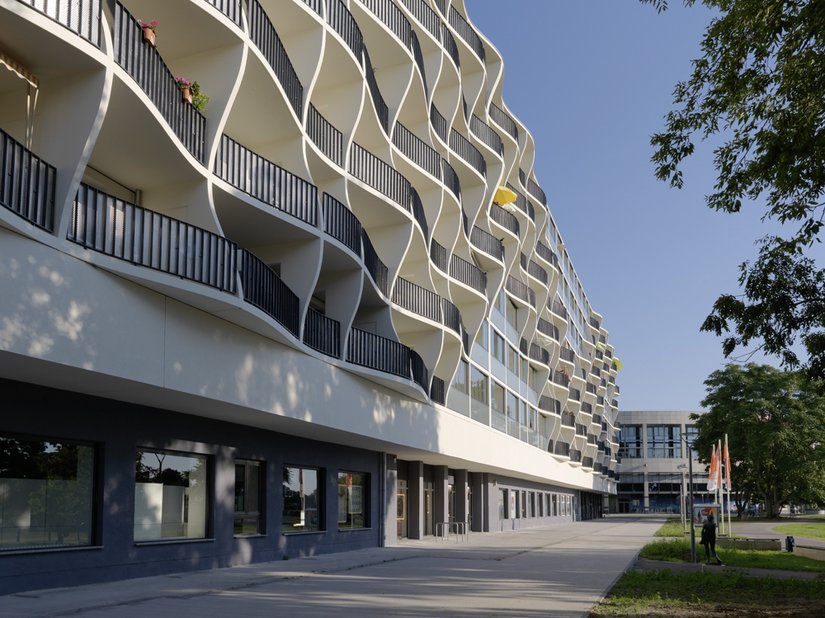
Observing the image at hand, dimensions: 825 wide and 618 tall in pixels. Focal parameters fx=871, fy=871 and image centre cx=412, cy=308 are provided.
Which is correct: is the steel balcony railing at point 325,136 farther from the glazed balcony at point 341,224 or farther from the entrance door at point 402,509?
the entrance door at point 402,509

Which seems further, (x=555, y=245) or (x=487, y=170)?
(x=555, y=245)

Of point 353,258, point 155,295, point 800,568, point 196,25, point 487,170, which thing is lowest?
point 800,568

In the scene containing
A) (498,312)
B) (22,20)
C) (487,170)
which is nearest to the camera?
(22,20)

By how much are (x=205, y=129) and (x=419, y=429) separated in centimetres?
1523

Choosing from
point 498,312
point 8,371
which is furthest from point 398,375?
point 498,312

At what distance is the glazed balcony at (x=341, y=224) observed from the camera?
2188cm

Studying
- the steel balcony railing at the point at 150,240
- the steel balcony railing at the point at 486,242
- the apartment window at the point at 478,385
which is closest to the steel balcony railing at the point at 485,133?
the steel balcony railing at the point at 486,242

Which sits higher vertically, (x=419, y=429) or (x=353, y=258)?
(x=353, y=258)

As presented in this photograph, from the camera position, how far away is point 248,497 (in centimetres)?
2191

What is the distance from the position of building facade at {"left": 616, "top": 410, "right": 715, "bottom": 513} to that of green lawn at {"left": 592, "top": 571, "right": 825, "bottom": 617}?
112493mm

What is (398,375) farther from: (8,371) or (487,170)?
(487,170)

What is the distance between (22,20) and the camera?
37.0ft

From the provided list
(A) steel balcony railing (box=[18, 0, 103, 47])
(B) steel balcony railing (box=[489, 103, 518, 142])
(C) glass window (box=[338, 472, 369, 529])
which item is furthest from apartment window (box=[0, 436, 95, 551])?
(B) steel balcony railing (box=[489, 103, 518, 142])

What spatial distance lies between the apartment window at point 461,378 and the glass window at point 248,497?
44.7ft
